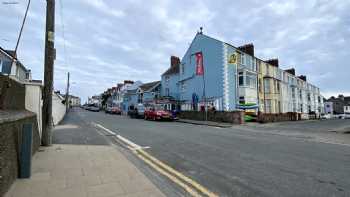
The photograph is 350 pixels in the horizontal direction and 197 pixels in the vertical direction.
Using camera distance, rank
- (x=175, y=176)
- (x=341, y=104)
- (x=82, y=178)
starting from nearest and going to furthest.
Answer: (x=82, y=178), (x=175, y=176), (x=341, y=104)

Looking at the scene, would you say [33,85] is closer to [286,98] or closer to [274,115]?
[274,115]

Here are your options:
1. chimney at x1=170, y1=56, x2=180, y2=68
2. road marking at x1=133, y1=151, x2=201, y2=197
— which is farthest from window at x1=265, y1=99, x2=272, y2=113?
road marking at x1=133, y1=151, x2=201, y2=197

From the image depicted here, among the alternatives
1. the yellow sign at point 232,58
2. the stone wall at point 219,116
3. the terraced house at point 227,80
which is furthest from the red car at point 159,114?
the yellow sign at point 232,58

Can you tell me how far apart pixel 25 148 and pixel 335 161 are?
8461 mm

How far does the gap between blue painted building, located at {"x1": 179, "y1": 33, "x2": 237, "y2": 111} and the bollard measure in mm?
24373

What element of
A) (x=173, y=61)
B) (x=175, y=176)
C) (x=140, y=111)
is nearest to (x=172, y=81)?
(x=173, y=61)

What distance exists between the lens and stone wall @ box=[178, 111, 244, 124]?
74.1ft

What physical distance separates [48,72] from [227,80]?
2253cm

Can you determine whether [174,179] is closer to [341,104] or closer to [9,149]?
[9,149]

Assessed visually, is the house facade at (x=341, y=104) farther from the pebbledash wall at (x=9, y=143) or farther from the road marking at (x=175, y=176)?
the pebbledash wall at (x=9, y=143)

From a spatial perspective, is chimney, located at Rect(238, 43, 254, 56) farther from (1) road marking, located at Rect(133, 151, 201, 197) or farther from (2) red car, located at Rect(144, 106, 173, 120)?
(1) road marking, located at Rect(133, 151, 201, 197)

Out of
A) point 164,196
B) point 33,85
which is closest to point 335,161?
point 164,196

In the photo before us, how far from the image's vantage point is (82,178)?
4.84 meters

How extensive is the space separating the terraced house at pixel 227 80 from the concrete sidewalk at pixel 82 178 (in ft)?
75.0
